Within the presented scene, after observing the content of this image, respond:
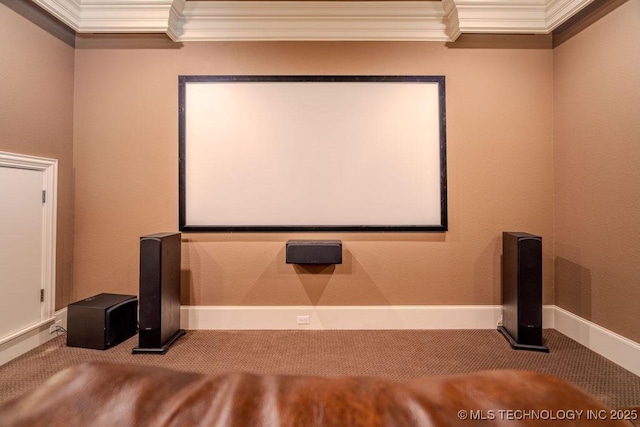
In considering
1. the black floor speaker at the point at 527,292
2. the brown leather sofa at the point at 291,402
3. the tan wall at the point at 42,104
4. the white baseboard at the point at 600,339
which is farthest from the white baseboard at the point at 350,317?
the brown leather sofa at the point at 291,402

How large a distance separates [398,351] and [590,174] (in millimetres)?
2196

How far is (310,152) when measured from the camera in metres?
2.98

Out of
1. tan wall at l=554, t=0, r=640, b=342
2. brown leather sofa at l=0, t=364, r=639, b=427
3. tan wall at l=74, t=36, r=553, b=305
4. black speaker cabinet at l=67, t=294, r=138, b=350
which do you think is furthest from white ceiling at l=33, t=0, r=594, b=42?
brown leather sofa at l=0, t=364, r=639, b=427

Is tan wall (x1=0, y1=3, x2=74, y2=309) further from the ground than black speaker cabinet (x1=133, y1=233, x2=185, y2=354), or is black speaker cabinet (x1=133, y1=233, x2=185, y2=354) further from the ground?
tan wall (x1=0, y1=3, x2=74, y2=309)

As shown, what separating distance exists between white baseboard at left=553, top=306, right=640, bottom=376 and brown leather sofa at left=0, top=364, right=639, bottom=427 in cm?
259

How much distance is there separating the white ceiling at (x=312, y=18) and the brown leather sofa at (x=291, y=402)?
315cm

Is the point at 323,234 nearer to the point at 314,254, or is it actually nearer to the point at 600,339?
the point at 314,254

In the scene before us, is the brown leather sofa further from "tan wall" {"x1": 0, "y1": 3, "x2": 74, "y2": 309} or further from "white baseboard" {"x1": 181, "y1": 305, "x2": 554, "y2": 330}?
"tan wall" {"x1": 0, "y1": 3, "x2": 74, "y2": 309}

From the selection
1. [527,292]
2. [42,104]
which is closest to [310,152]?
[527,292]

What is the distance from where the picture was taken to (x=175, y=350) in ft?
8.35

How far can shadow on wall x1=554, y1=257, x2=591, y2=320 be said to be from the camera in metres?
2.62

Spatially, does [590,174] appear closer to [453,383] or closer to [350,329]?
[350,329]

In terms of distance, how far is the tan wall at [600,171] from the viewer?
226 centimetres

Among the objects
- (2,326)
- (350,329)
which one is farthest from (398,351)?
(2,326)
